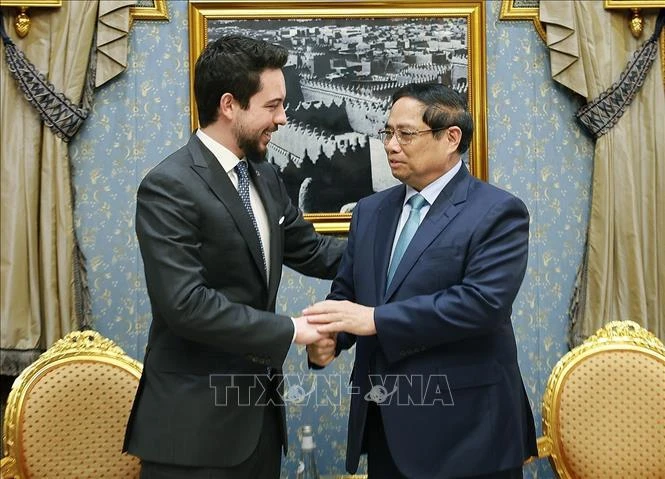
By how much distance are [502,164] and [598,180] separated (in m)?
0.44

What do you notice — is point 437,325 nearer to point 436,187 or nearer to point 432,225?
point 432,225

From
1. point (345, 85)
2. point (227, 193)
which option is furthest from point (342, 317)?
point (345, 85)

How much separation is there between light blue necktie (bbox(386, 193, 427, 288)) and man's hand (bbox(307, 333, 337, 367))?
0.26 meters

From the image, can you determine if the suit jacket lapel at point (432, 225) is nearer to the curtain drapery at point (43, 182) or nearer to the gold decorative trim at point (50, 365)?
the gold decorative trim at point (50, 365)

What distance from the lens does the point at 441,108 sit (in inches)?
95.4

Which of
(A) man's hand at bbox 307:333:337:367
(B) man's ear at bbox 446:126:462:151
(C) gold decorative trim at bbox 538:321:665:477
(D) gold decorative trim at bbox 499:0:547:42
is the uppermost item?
(D) gold decorative trim at bbox 499:0:547:42

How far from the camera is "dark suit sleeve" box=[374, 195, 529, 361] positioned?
2.15 m

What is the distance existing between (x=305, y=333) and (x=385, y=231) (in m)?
0.40

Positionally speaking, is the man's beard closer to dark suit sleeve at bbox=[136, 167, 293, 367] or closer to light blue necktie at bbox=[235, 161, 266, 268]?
light blue necktie at bbox=[235, 161, 266, 268]

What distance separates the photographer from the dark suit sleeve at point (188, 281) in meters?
2.07

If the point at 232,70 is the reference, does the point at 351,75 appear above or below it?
above

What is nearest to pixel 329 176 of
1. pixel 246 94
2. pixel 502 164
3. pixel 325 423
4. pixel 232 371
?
pixel 502 164

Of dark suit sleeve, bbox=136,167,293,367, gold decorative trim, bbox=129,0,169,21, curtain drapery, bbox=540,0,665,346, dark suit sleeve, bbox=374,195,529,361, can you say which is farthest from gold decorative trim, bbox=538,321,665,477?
gold decorative trim, bbox=129,0,169,21

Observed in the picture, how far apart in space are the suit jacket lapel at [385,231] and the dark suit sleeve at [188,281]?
32 centimetres
